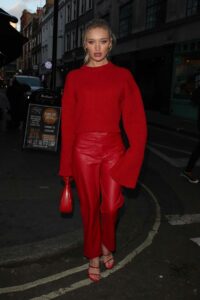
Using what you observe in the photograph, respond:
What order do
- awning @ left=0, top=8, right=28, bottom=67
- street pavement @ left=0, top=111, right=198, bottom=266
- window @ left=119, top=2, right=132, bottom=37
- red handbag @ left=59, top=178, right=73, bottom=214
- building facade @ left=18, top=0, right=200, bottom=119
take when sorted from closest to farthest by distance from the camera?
red handbag @ left=59, top=178, right=73, bottom=214, street pavement @ left=0, top=111, right=198, bottom=266, awning @ left=0, top=8, right=28, bottom=67, building facade @ left=18, top=0, right=200, bottom=119, window @ left=119, top=2, right=132, bottom=37

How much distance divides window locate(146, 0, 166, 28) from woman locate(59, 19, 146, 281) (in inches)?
773

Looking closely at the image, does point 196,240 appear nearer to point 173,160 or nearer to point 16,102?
point 173,160

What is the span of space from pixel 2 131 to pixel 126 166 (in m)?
9.99

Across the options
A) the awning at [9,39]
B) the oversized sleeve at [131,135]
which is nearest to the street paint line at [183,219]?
the oversized sleeve at [131,135]

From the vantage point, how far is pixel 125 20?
2738 centimetres

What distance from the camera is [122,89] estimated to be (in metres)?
3.17

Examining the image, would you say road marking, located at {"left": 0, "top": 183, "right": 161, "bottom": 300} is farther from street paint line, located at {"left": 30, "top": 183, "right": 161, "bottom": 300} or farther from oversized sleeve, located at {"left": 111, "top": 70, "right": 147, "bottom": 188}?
oversized sleeve, located at {"left": 111, "top": 70, "right": 147, "bottom": 188}

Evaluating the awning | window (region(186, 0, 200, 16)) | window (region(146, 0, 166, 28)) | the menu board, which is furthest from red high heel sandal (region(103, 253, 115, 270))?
window (region(146, 0, 166, 28))

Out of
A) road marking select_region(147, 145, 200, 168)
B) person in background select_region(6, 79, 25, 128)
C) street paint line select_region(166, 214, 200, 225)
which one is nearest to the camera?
street paint line select_region(166, 214, 200, 225)

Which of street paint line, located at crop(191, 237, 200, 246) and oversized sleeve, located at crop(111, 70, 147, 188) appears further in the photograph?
street paint line, located at crop(191, 237, 200, 246)

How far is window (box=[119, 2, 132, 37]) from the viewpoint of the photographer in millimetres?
26609

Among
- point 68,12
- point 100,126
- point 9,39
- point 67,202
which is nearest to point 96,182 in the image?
point 67,202

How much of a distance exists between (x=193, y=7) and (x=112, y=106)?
56.1ft

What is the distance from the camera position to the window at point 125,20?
87.3ft
